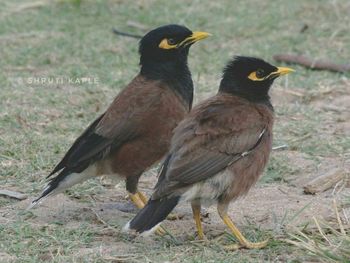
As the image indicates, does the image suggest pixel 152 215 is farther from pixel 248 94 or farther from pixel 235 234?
pixel 248 94

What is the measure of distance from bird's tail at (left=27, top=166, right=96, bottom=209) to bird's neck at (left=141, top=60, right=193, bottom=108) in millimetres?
787

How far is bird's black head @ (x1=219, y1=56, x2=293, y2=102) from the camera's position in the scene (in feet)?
20.2

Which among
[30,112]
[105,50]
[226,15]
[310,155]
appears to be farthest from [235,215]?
[226,15]

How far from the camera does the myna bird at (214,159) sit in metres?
5.54

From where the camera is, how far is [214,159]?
564 centimetres

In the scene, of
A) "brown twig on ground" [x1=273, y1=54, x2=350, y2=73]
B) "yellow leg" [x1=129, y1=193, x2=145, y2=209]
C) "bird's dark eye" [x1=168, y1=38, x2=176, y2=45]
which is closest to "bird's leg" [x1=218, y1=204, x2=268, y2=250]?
"yellow leg" [x1=129, y1=193, x2=145, y2=209]

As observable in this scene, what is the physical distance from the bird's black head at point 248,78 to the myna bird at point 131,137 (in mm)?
420

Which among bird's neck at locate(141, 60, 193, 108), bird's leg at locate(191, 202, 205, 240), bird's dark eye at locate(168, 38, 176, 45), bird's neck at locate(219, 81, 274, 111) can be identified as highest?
bird's dark eye at locate(168, 38, 176, 45)

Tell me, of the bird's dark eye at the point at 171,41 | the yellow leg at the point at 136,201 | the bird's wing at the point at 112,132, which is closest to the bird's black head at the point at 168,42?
the bird's dark eye at the point at 171,41

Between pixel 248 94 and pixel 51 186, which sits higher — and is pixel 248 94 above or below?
above

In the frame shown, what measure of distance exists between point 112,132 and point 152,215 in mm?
1119

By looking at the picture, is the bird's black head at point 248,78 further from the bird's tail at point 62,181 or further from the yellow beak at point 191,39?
the bird's tail at point 62,181

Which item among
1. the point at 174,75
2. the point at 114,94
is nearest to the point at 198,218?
the point at 174,75

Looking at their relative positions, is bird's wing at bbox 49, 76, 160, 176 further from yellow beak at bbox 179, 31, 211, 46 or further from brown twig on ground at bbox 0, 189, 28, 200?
yellow beak at bbox 179, 31, 211, 46
